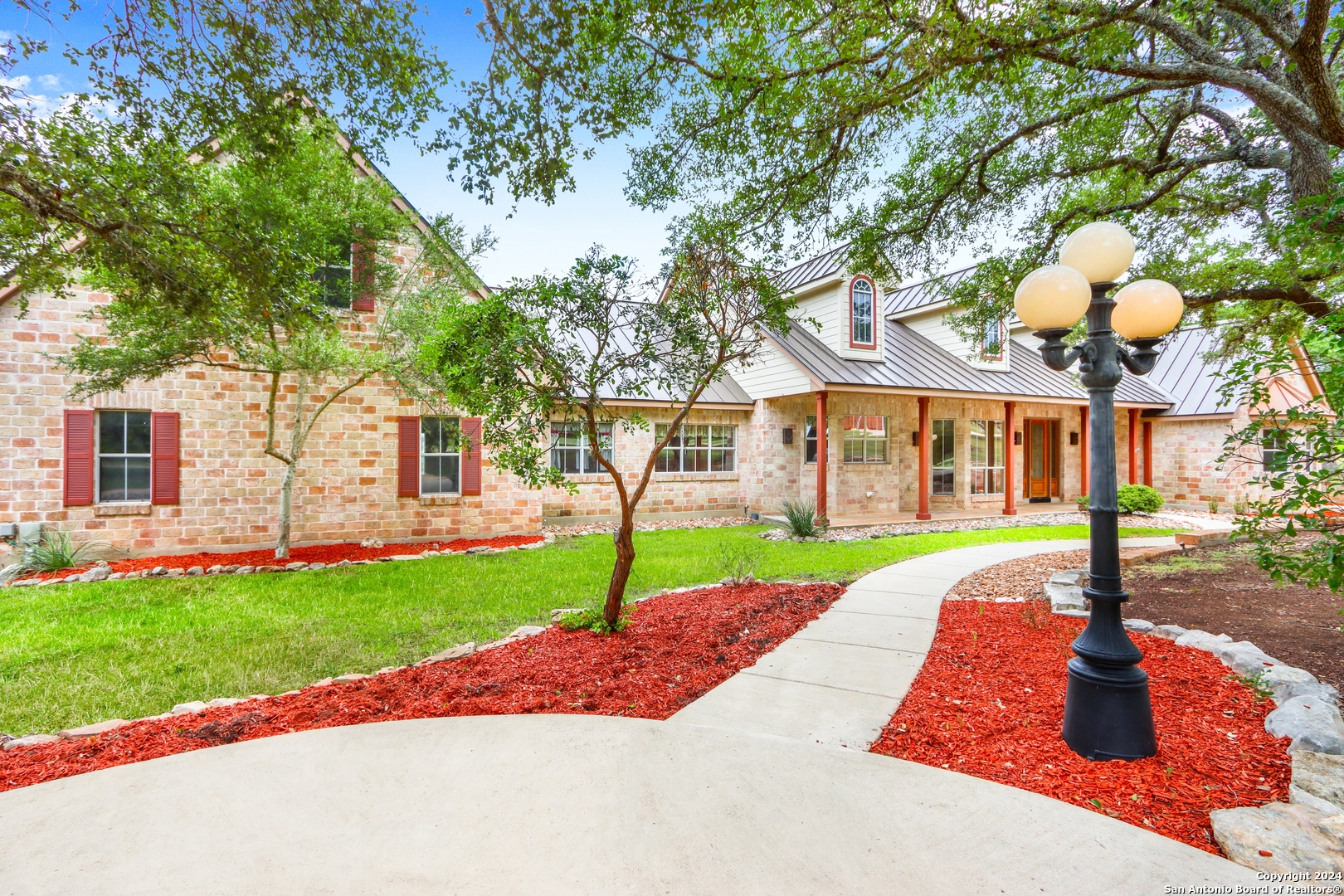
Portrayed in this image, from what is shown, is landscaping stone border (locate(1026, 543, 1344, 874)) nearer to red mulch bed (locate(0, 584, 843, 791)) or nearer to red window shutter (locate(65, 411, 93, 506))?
red mulch bed (locate(0, 584, 843, 791))

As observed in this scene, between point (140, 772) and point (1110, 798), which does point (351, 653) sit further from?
point (1110, 798)

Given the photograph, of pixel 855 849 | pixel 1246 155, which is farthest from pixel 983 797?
pixel 1246 155

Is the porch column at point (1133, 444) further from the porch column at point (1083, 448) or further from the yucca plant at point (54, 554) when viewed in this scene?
the yucca plant at point (54, 554)

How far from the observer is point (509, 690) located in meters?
3.85

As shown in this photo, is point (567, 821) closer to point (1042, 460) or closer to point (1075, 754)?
point (1075, 754)

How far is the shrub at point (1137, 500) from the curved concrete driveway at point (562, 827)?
14.2 meters

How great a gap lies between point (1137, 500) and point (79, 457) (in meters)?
20.1

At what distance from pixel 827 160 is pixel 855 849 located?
6142 millimetres

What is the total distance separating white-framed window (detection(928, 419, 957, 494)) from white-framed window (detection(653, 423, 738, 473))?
5012mm

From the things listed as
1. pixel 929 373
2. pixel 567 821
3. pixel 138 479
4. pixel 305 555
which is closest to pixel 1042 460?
pixel 929 373

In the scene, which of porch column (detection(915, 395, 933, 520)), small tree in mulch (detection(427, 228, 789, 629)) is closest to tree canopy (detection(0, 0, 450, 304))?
small tree in mulch (detection(427, 228, 789, 629))

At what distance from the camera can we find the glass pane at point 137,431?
9.03 metres

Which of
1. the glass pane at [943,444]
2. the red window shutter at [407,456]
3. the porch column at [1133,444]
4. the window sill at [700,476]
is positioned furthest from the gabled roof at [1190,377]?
the red window shutter at [407,456]

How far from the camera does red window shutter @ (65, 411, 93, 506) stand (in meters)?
8.59
